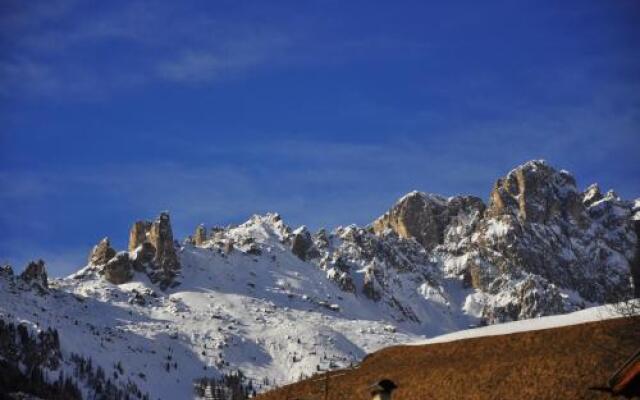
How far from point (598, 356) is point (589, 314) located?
2110 cm

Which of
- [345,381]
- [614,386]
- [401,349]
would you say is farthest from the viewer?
[401,349]

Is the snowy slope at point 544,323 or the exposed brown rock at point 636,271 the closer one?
the exposed brown rock at point 636,271

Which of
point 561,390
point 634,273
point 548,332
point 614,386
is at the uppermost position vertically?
point 634,273

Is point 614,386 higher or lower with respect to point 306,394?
lower

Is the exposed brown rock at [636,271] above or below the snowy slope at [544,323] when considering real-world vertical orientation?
above

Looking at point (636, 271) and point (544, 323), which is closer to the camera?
point (636, 271)

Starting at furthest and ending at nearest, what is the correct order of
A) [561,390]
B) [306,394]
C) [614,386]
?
[306,394] < [561,390] < [614,386]

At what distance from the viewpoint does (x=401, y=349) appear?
81500 millimetres

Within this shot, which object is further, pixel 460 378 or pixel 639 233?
pixel 639 233

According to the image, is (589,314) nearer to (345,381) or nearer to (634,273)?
(634,273)

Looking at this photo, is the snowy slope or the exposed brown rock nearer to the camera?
the exposed brown rock

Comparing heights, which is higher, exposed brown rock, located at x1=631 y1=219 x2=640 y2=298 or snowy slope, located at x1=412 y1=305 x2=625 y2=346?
exposed brown rock, located at x1=631 y1=219 x2=640 y2=298

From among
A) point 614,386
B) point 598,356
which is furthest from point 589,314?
point 614,386

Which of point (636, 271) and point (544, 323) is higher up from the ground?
point (636, 271)
